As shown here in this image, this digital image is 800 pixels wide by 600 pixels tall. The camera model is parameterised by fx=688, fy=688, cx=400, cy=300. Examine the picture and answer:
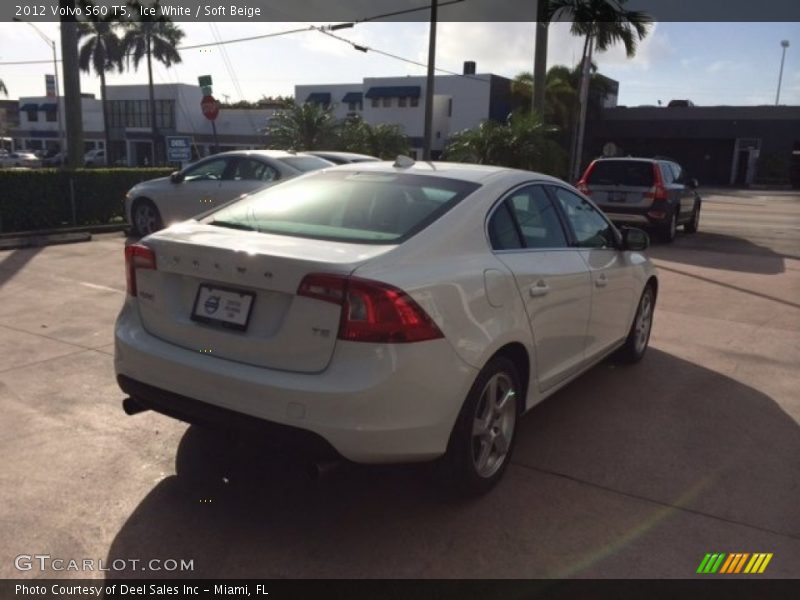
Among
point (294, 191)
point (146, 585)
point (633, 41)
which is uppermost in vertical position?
point (633, 41)

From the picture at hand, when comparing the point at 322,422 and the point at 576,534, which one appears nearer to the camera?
the point at 322,422

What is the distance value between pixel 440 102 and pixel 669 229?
117ft

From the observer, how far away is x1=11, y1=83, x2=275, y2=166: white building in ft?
175

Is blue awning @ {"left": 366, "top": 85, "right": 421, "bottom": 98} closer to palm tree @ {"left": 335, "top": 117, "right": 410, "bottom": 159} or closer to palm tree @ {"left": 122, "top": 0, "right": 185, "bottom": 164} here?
palm tree @ {"left": 122, "top": 0, "right": 185, "bottom": 164}

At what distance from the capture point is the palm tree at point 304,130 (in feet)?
80.0

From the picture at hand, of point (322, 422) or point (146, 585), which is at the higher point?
point (322, 422)

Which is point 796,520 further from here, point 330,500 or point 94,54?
point 94,54

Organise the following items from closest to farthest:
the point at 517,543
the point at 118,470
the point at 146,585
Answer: the point at 146,585, the point at 517,543, the point at 118,470

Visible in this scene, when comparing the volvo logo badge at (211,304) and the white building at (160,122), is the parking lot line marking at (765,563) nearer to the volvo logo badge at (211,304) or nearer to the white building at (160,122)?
the volvo logo badge at (211,304)

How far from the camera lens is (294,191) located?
3.98 meters

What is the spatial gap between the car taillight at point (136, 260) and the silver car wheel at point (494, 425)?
5.63 feet

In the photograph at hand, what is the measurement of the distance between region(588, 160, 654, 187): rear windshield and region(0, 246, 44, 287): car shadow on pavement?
32.7ft

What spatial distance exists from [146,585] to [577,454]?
240 cm

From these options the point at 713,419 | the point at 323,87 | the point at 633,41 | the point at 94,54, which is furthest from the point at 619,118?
the point at 713,419
